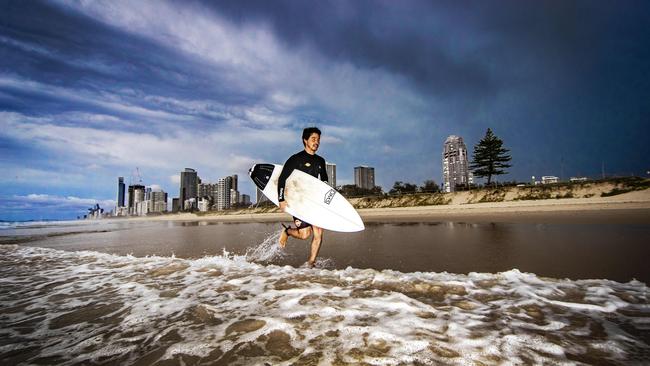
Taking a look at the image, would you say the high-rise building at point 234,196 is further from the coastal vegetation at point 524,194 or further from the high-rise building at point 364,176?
the coastal vegetation at point 524,194

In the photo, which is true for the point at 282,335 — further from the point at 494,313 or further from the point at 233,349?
the point at 494,313

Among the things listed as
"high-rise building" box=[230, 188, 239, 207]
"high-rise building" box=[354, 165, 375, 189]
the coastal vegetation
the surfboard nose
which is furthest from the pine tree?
"high-rise building" box=[230, 188, 239, 207]

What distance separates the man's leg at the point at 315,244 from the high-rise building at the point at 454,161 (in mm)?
94740

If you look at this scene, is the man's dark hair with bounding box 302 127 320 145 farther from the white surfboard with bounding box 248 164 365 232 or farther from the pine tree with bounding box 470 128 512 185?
the pine tree with bounding box 470 128 512 185

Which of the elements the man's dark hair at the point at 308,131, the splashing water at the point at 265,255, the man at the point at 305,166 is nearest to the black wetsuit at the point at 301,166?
the man at the point at 305,166

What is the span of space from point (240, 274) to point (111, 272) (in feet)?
8.55

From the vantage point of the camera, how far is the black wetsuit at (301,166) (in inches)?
229

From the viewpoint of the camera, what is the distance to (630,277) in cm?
353

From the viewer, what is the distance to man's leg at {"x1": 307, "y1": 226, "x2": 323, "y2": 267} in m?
5.16

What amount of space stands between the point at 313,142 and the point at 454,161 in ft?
333

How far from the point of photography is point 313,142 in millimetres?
5820

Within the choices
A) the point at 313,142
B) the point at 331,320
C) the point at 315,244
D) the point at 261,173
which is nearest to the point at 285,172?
the point at 313,142

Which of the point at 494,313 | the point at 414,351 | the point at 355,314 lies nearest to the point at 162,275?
the point at 355,314

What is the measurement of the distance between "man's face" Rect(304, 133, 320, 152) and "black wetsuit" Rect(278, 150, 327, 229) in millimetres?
189
